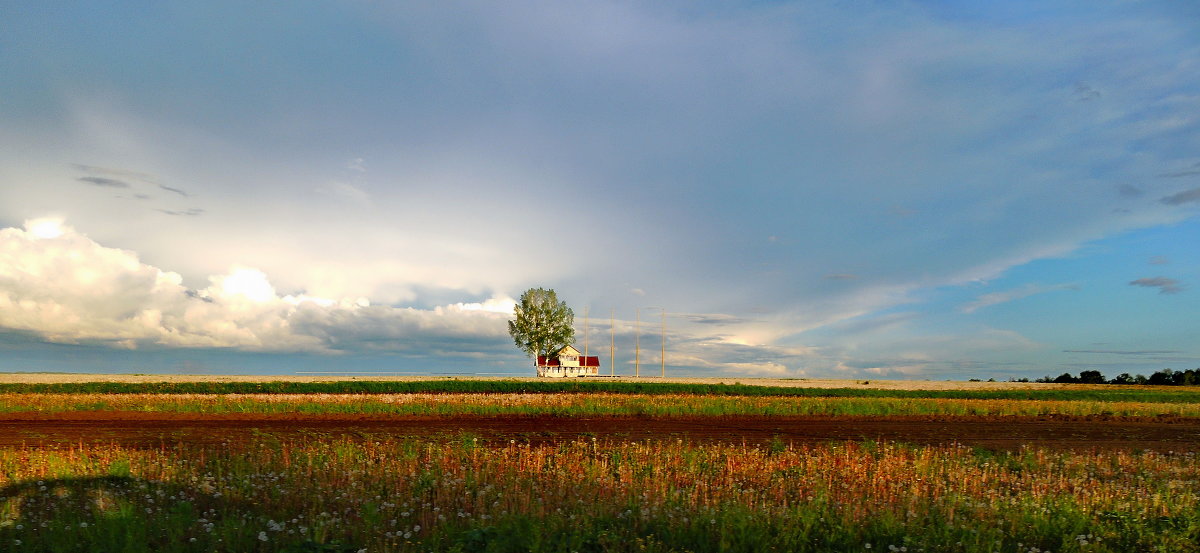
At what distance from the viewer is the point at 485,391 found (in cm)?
5075

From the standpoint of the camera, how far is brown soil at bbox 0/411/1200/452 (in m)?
21.8

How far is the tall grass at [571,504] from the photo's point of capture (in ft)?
27.4

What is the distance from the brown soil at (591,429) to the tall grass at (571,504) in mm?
6228

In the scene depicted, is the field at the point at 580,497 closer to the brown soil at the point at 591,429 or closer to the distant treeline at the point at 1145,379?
the brown soil at the point at 591,429

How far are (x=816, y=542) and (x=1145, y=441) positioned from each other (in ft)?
79.3

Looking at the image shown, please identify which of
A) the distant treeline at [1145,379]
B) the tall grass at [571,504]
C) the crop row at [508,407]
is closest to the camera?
the tall grass at [571,504]

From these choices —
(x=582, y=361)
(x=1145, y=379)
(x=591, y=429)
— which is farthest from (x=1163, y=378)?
(x=591, y=429)

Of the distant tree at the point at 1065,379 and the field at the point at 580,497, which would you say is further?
the distant tree at the point at 1065,379

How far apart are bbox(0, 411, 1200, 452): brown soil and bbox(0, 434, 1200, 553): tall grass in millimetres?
6228

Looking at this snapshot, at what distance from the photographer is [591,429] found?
80.4 ft

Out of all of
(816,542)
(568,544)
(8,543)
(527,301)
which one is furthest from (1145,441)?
(527,301)

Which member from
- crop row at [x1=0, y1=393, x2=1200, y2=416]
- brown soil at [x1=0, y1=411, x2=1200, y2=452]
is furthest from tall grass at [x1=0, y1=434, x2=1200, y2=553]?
crop row at [x1=0, y1=393, x2=1200, y2=416]

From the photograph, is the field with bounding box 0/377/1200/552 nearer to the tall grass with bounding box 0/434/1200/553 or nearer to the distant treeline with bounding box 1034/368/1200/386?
the tall grass with bounding box 0/434/1200/553

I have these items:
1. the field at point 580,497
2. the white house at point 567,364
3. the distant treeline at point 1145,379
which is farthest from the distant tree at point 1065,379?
the field at point 580,497
